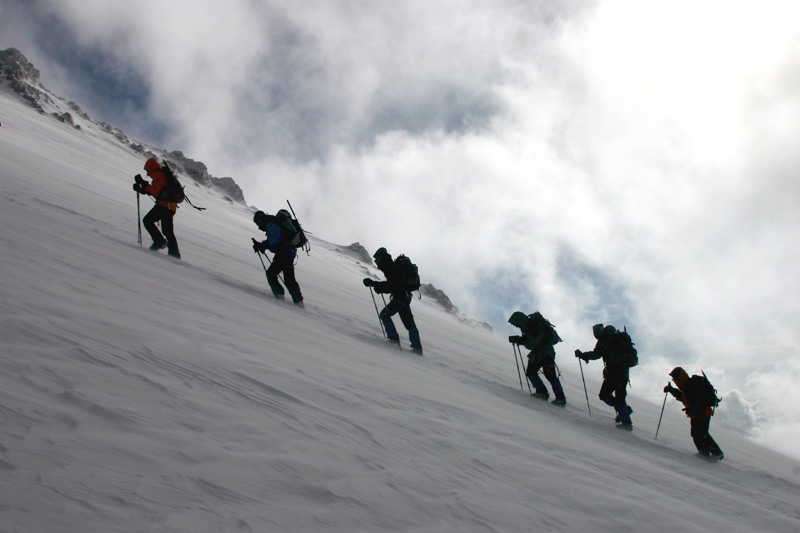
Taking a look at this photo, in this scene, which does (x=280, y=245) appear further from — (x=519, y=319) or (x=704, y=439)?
(x=704, y=439)

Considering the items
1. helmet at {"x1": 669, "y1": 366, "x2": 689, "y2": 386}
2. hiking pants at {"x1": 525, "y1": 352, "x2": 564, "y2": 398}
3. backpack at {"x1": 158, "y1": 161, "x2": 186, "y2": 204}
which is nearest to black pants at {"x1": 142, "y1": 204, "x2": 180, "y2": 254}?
backpack at {"x1": 158, "y1": 161, "x2": 186, "y2": 204}

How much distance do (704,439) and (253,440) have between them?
268 inches

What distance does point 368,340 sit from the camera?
26.9 feet

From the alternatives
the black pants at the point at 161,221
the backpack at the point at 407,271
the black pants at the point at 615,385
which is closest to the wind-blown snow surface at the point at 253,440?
the black pants at the point at 615,385

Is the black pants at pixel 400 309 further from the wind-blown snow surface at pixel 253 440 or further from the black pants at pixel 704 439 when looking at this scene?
the black pants at pixel 704 439

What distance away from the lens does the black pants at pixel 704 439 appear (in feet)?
22.4

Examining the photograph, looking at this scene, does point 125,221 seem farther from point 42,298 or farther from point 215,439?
point 215,439

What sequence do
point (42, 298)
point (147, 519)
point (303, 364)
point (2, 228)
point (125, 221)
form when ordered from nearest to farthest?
1. point (147, 519)
2. point (42, 298)
3. point (303, 364)
4. point (2, 228)
5. point (125, 221)

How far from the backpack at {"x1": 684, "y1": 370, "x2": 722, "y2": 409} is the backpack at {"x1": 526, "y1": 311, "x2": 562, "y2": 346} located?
6.68 ft

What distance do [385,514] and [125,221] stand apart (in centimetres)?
1127

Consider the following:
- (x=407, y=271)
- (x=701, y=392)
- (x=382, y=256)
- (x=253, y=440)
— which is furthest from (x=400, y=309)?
(x=253, y=440)

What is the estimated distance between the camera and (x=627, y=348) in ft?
26.8

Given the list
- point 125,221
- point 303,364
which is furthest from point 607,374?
point 125,221

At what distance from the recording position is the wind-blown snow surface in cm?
191
